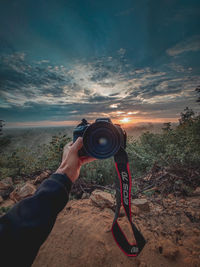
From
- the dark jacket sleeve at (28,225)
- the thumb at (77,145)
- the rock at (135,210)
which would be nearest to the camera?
the dark jacket sleeve at (28,225)

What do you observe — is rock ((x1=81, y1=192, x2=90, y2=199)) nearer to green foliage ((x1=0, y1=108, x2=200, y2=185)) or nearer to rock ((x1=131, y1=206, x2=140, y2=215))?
green foliage ((x1=0, y1=108, x2=200, y2=185))

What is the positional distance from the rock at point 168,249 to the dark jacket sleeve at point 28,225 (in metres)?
1.37

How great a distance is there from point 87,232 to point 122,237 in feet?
1.65

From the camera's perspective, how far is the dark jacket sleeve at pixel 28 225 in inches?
21.5

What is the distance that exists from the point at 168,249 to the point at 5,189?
3.88m

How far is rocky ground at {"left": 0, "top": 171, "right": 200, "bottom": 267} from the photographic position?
130 cm

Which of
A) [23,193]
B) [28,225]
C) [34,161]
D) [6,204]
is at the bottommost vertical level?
[6,204]

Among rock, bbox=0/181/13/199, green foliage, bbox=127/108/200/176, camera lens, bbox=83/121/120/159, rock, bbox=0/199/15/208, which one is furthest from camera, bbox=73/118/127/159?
rock, bbox=0/181/13/199

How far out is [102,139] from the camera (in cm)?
138

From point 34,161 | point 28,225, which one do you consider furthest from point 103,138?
point 34,161

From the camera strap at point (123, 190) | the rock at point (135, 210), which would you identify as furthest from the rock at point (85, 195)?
the camera strap at point (123, 190)

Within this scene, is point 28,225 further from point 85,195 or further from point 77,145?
point 85,195

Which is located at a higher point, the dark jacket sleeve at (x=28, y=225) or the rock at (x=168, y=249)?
the dark jacket sleeve at (x=28, y=225)

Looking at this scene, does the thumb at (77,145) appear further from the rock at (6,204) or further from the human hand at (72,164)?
the rock at (6,204)
